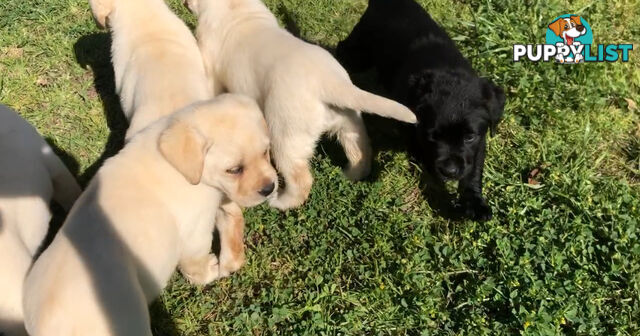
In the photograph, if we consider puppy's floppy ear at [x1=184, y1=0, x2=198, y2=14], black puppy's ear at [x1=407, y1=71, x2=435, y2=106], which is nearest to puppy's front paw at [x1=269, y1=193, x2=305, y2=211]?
black puppy's ear at [x1=407, y1=71, x2=435, y2=106]

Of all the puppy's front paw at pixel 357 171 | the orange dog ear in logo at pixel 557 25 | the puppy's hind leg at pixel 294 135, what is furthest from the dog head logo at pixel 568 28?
the puppy's hind leg at pixel 294 135

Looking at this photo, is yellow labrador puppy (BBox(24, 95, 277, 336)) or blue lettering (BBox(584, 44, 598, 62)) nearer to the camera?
yellow labrador puppy (BBox(24, 95, 277, 336))

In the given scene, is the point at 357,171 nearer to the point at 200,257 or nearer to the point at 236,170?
the point at 236,170

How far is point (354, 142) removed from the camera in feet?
11.6

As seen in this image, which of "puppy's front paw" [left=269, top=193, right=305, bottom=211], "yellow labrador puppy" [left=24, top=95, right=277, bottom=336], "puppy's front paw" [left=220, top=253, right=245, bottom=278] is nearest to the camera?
"yellow labrador puppy" [left=24, top=95, right=277, bottom=336]

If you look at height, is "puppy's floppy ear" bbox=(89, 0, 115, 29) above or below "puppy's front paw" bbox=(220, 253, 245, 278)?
above

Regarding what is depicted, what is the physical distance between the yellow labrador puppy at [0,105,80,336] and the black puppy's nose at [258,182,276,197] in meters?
1.20

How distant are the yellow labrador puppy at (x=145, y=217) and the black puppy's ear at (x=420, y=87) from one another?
1.10 m

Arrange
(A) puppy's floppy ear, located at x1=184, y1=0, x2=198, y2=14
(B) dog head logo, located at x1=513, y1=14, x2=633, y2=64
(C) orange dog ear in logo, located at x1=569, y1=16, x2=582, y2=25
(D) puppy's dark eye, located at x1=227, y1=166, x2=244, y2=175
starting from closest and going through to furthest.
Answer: (D) puppy's dark eye, located at x1=227, y1=166, x2=244, y2=175 < (A) puppy's floppy ear, located at x1=184, y1=0, x2=198, y2=14 < (B) dog head logo, located at x1=513, y1=14, x2=633, y2=64 < (C) orange dog ear in logo, located at x1=569, y1=16, x2=582, y2=25

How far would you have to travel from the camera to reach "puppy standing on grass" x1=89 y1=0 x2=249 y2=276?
10.9 feet

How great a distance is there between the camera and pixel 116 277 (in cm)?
231

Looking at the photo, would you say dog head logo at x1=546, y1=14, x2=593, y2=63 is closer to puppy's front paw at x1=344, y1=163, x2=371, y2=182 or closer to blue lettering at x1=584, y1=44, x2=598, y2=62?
blue lettering at x1=584, y1=44, x2=598, y2=62

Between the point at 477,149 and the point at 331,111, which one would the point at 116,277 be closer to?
the point at 331,111

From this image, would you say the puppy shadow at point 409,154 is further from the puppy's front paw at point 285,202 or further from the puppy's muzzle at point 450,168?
the puppy's front paw at point 285,202
